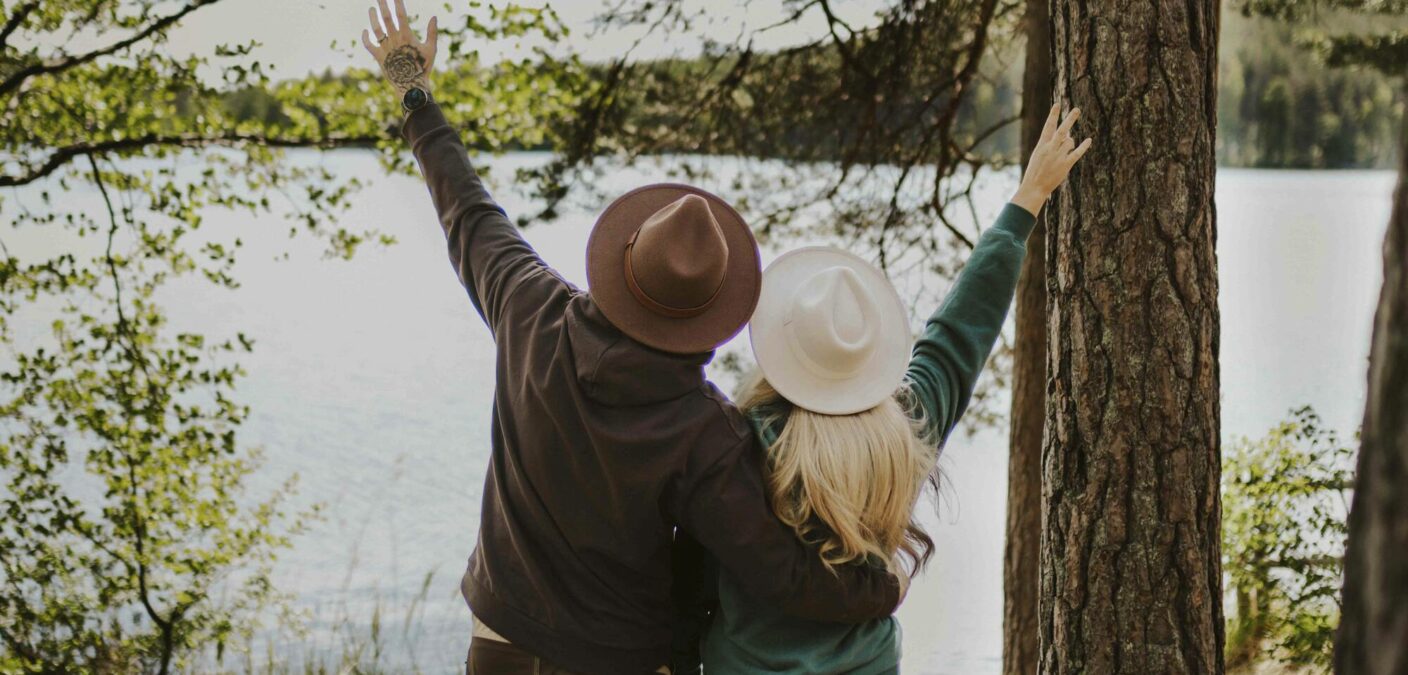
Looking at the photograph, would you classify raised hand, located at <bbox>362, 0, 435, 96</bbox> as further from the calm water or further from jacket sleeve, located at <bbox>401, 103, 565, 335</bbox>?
the calm water

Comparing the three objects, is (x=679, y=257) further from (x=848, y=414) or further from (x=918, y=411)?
(x=918, y=411)

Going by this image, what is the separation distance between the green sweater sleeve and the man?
29 cm

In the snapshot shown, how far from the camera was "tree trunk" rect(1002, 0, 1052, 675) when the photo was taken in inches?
169

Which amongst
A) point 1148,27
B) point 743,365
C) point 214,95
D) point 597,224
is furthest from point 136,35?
point 1148,27

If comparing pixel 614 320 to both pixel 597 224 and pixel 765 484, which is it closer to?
pixel 597 224

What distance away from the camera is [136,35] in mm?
4332

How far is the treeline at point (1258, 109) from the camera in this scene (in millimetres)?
5227

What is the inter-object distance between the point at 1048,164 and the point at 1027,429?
2596mm

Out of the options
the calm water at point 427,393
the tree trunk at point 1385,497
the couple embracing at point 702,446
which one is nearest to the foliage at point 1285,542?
the calm water at point 427,393

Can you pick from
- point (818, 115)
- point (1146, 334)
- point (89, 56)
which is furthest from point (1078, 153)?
point (89, 56)

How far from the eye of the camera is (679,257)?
1.57 meters

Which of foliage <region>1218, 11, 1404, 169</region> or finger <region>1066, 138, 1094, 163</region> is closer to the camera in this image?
finger <region>1066, 138, 1094, 163</region>

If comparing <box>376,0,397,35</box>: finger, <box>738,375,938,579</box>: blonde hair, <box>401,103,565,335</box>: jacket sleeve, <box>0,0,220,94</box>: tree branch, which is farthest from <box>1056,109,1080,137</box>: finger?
<box>0,0,220,94</box>: tree branch

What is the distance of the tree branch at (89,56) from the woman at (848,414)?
3.43m
